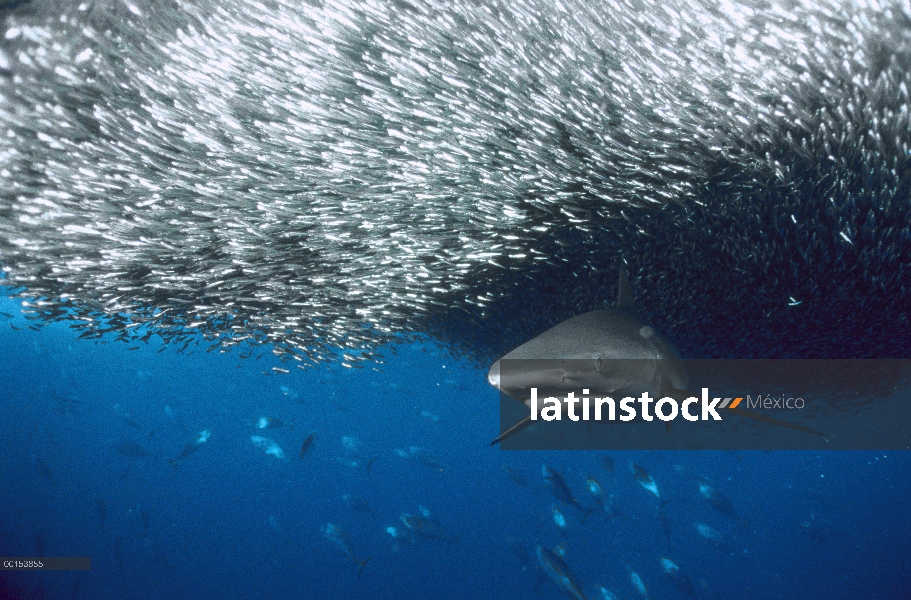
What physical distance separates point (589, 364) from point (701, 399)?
9.93 feet

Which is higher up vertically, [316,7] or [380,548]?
[316,7]

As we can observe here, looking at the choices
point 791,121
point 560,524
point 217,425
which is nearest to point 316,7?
point 791,121

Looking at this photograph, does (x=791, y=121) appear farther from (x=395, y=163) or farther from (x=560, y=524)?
(x=560, y=524)

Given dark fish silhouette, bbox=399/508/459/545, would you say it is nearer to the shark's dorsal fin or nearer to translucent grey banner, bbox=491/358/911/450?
translucent grey banner, bbox=491/358/911/450

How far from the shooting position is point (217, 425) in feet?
170

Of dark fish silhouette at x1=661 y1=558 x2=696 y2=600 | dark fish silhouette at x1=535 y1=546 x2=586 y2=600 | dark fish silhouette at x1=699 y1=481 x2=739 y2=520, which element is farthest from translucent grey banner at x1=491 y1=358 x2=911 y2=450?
dark fish silhouette at x1=661 y1=558 x2=696 y2=600

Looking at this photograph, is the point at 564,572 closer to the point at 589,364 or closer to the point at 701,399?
the point at 701,399

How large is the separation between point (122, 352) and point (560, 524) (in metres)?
33.0

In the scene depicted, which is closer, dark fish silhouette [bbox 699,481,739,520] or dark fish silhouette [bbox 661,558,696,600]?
dark fish silhouette [bbox 661,558,696,600]

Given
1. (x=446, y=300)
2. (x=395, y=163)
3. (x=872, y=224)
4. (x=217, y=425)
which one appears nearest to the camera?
(x=395, y=163)

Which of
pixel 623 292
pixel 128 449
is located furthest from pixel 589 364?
pixel 128 449

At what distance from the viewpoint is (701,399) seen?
4641 millimetres

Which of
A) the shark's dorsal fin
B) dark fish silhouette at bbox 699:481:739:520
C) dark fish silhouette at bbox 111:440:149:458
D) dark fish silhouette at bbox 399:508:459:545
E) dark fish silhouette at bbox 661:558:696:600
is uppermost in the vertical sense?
the shark's dorsal fin

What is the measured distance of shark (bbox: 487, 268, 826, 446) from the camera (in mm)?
2215
